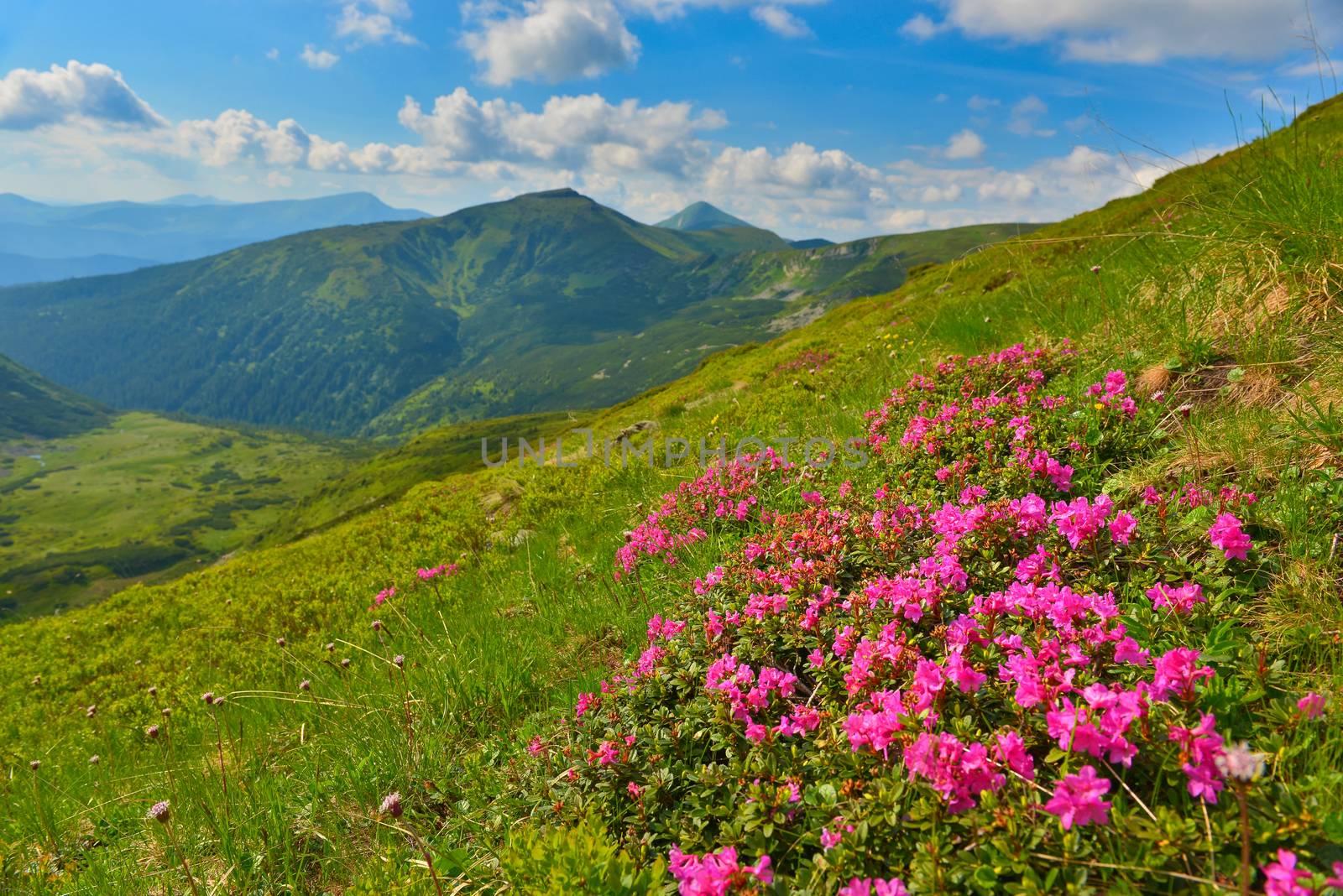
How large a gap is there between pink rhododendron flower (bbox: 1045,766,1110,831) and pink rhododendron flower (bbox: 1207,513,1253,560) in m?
1.64

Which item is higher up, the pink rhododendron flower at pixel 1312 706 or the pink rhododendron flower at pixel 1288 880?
the pink rhododendron flower at pixel 1312 706

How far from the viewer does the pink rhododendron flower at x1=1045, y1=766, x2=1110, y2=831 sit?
1.85 metres

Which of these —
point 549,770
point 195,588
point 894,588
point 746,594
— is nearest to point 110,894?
point 549,770

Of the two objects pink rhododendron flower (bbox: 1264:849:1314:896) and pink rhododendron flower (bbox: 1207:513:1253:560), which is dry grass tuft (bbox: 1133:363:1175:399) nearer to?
pink rhododendron flower (bbox: 1207:513:1253:560)

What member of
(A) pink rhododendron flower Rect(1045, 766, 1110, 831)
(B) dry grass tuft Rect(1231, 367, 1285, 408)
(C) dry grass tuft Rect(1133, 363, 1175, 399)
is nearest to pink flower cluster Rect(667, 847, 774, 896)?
(A) pink rhododendron flower Rect(1045, 766, 1110, 831)

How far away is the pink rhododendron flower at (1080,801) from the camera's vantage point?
73.0 inches

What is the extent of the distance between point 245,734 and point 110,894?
2.29 metres

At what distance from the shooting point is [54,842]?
13.8 ft

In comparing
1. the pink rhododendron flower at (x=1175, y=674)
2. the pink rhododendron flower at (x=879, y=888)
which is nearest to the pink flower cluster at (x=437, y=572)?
the pink rhododendron flower at (x=879, y=888)

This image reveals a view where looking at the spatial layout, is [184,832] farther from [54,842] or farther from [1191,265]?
[1191,265]

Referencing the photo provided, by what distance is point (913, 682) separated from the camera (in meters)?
2.52

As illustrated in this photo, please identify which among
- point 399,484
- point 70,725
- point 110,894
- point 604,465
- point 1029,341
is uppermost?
point 1029,341

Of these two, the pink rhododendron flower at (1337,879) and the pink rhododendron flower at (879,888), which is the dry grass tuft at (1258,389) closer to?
the pink rhododendron flower at (1337,879)

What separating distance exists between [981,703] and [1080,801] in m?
0.73
